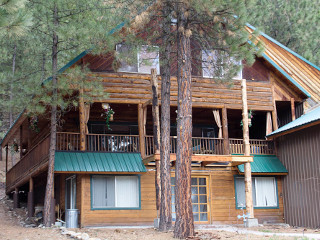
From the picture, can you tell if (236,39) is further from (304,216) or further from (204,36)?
(304,216)

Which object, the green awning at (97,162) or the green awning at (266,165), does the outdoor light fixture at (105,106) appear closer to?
the green awning at (97,162)

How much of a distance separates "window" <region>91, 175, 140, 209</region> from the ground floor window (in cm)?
170

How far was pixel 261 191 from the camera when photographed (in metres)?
18.7

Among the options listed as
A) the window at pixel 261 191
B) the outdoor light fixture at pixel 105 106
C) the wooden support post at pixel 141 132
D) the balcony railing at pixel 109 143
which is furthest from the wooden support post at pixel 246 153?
A: the outdoor light fixture at pixel 105 106

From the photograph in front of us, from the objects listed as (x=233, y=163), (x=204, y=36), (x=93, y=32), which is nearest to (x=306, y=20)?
(x=233, y=163)

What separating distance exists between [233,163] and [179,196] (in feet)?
23.5

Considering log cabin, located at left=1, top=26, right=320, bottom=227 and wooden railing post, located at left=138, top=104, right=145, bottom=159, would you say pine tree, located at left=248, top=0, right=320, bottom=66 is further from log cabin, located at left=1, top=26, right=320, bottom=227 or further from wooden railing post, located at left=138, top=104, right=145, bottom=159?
wooden railing post, located at left=138, top=104, right=145, bottom=159

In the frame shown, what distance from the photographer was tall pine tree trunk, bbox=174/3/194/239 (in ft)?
36.7

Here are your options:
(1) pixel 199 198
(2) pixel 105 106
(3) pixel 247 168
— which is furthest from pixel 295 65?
(2) pixel 105 106

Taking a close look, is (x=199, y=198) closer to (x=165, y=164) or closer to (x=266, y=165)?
(x=266, y=165)

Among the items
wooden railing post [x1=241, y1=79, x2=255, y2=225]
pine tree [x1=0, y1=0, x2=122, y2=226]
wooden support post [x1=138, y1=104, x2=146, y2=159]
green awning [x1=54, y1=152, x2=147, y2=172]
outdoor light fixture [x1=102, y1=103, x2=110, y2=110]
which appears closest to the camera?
pine tree [x1=0, y1=0, x2=122, y2=226]

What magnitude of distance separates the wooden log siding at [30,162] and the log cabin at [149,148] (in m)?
0.04

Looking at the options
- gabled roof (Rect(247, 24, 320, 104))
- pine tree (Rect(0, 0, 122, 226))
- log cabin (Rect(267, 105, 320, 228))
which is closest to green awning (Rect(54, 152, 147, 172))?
pine tree (Rect(0, 0, 122, 226))

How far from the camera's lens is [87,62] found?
55.8 feet
